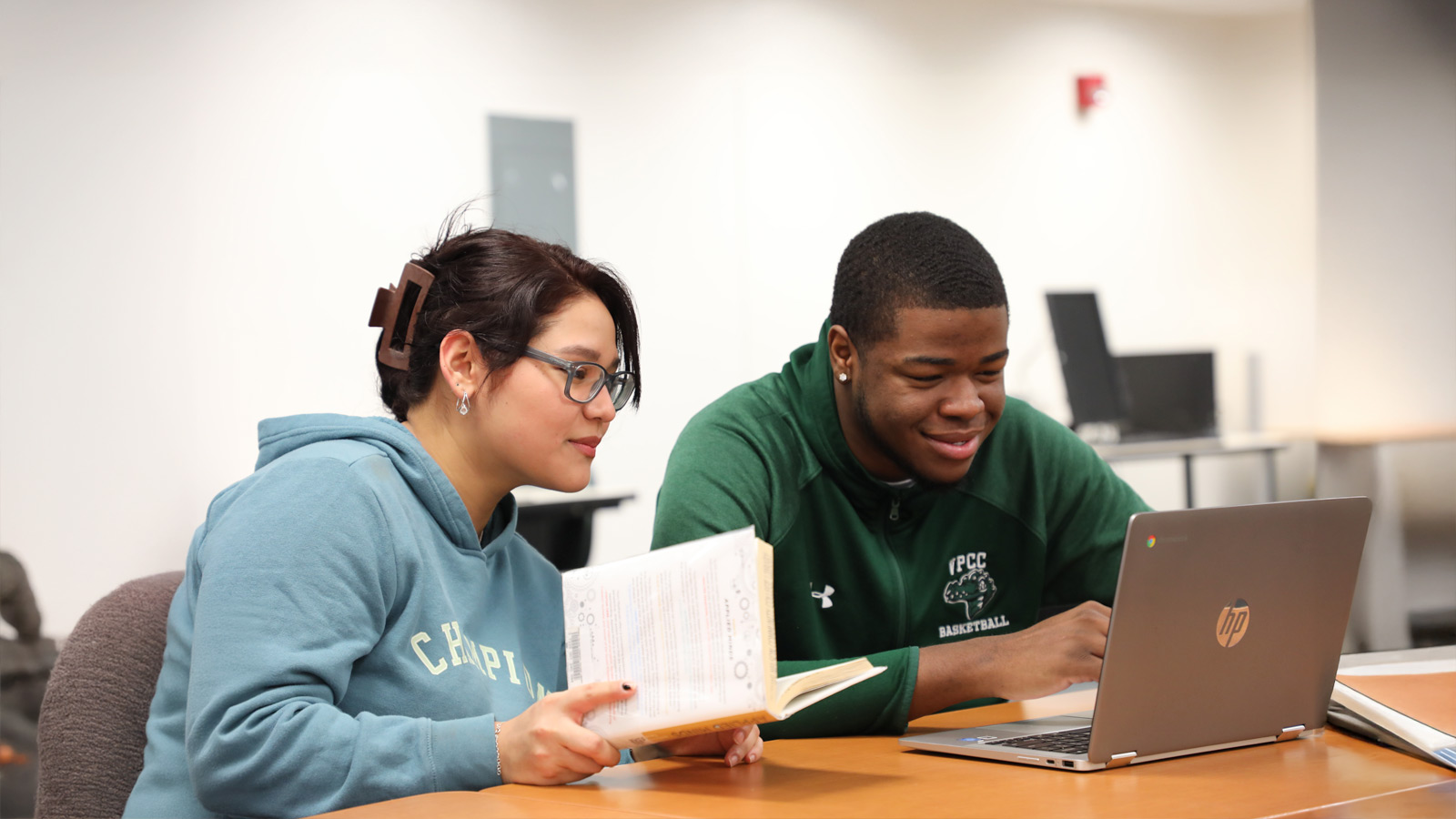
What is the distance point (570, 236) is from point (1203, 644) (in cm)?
324

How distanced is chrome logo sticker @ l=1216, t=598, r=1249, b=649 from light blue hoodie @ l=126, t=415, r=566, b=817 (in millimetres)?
660

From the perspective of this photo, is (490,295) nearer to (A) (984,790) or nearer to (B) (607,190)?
(A) (984,790)

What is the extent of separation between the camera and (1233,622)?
1.08m

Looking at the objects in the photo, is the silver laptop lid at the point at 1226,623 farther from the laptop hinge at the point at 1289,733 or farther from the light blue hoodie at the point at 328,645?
the light blue hoodie at the point at 328,645

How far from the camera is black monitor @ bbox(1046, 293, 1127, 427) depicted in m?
4.52

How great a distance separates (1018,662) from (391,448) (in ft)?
2.28

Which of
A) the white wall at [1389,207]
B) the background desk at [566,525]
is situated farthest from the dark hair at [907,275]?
the background desk at [566,525]

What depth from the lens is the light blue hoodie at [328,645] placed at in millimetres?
1009

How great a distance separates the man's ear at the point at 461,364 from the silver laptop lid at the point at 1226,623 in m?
0.70

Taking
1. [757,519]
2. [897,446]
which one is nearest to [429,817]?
[757,519]

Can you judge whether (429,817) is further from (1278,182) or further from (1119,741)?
(1278,182)

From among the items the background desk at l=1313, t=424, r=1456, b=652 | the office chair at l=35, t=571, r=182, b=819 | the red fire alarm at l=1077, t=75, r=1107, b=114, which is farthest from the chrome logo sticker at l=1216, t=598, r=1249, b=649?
the red fire alarm at l=1077, t=75, r=1107, b=114

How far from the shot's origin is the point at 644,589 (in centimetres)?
98

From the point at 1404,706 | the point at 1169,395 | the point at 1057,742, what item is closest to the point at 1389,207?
the point at 1404,706
